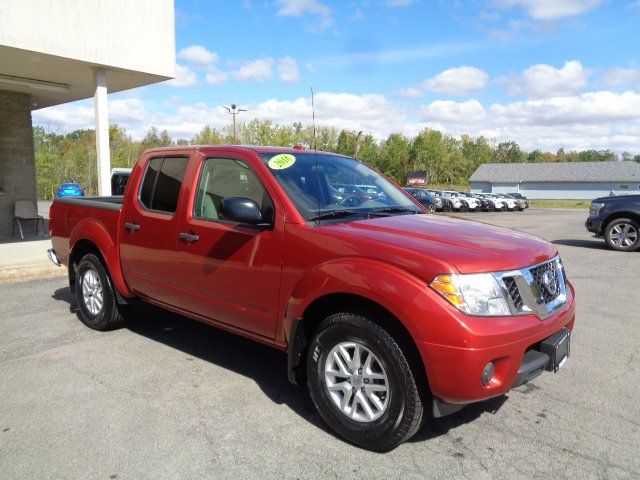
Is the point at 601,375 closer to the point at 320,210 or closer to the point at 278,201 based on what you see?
the point at 320,210

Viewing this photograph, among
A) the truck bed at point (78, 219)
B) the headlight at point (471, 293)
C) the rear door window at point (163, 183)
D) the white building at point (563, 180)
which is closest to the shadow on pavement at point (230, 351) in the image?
the truck bed at point (78, 219)

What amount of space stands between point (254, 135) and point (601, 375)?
33590mm

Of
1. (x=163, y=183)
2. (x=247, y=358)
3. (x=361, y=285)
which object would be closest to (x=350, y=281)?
(x=361, y=285)

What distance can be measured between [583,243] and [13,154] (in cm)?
1527

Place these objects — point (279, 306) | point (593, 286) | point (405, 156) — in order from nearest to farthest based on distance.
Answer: point (279, 306)
point (593, 286)
point (405, 156)

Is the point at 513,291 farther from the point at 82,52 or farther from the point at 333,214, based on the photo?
the point at 82,52

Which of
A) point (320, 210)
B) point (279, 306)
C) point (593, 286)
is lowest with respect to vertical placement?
point (593, 286)

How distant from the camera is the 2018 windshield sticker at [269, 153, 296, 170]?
154 inches

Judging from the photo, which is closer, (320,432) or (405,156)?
(320,432)

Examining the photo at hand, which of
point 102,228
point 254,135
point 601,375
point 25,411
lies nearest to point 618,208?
point 601,375

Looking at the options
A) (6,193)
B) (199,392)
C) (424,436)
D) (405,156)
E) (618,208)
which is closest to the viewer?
(424,436)

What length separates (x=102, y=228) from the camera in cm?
521

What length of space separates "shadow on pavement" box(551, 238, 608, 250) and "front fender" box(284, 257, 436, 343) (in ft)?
38.3

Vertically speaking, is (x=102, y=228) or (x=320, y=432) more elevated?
(x=102, y=228)
